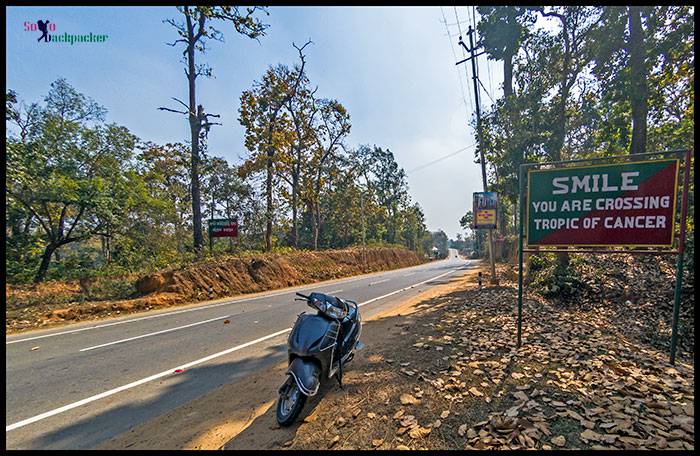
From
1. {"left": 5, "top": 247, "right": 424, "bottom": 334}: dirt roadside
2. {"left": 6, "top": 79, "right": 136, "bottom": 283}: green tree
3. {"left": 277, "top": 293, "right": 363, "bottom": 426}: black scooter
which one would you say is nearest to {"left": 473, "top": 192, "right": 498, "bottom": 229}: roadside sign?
{"left": 277, "top": 293, "right": 363, "bottom": 426}: black scooter

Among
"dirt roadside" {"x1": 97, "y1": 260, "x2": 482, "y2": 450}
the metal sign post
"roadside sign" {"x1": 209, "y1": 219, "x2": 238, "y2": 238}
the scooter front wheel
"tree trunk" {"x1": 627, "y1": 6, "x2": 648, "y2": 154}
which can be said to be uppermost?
"tree trunk" {"x1": 627, "y1": 6, "x2": 648, "y2": 154}

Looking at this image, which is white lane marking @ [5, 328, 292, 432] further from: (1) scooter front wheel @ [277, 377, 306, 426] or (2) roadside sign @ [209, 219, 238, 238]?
(2) roadside sign @ [209, 219, 238, 238]

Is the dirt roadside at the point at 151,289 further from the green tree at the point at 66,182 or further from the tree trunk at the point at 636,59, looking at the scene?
the tree trunk at the point at 636,59

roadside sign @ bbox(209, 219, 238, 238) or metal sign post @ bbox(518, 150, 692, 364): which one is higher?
metal sign post @ bbox(518, 150, 692, 364)

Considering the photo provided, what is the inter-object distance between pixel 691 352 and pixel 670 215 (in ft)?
8.11

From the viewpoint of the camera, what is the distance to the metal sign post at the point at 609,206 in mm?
3486

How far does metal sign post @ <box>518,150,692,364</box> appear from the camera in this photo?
11.4 ft

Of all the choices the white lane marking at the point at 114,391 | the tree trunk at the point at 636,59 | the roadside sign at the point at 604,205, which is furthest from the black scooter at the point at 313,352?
the tree trunk at the point at 636,59

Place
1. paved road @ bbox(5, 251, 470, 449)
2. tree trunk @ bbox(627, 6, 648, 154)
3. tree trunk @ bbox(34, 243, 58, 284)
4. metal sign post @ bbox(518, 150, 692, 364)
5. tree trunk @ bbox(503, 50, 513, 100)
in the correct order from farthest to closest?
tree trunk @ bbox(34, 243, 58, 284), tree trunk @ bbox(503, 50, 513, 100), tree trunk @ bbox(627, 6, 648, 154), metal sign post @ bbox(518, 150, 692, 364), paved road @ bbox(5, 251, 470, 449)

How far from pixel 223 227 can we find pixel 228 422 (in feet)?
44.4

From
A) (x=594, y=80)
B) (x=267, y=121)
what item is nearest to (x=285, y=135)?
(x=267, y=121)

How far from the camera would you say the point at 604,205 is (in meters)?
3.83

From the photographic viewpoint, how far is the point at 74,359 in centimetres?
487

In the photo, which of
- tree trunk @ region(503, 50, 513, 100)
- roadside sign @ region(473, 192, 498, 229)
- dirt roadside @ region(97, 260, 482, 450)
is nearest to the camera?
dirt roadside @ region(97, 260, 482, 450)
